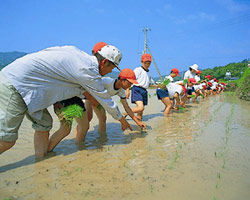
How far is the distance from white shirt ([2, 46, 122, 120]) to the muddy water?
0.75m

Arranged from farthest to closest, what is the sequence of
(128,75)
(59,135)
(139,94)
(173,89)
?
1. (173,89)
2. (139,94)
3. (128,75)
4. (59,135)

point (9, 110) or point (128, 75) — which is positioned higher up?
point (128, 75)

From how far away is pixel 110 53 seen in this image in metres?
2.83

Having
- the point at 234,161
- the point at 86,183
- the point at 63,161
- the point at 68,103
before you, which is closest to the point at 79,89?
the point at 68,103

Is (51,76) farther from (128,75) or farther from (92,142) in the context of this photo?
(92,142)

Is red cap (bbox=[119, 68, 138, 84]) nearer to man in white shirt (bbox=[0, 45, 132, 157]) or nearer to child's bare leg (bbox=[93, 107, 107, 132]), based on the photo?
man in white shirt (bbox=[0, 45, 132, 157])

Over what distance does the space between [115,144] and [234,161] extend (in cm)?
174

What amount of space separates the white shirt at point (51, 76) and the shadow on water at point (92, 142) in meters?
0.67

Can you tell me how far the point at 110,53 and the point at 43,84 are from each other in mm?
954

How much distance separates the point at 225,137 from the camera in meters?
3.74

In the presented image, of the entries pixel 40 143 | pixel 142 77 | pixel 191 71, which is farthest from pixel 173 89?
pixel 40 143

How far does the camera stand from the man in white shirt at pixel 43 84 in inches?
93.6

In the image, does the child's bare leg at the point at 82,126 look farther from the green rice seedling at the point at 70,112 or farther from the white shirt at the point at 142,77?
the white shirt at the point at 142,77

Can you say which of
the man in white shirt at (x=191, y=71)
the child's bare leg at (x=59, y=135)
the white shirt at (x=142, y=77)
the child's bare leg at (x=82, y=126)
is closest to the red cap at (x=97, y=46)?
the child's bare leg at (x=82, y=126)
